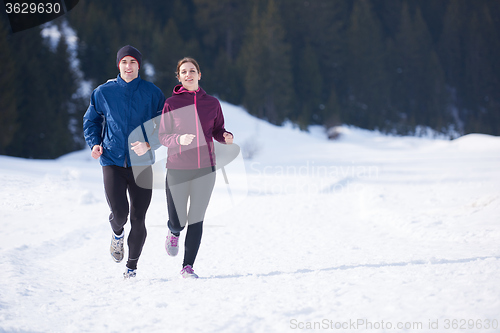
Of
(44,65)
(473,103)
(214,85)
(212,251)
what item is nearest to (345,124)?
(214,85)

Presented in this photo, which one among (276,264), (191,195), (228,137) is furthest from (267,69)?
(191,195)

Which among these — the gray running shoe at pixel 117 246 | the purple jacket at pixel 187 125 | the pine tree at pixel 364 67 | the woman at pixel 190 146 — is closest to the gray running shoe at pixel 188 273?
the woman at pixel 190 146

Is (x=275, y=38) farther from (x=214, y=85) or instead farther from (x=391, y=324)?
(x=391, y=324)

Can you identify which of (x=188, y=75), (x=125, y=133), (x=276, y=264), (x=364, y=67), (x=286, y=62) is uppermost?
(x=364, y=67)

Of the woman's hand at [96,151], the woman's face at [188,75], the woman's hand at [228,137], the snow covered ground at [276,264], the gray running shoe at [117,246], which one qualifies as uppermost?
the woman's face at [188,75]

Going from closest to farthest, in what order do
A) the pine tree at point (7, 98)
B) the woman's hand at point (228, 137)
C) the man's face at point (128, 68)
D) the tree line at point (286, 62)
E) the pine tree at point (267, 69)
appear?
1. the man's face at point (128, 68)
2. the woman's hand at point (228, 137)
3. the pine tree at point (7, 98)
4. the tree line at point (286, 62)
5. the pine tree at point (267, 69)

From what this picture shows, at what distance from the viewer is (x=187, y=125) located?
3.15m

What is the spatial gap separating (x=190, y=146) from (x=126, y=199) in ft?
2.06

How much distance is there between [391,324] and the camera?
2211mm

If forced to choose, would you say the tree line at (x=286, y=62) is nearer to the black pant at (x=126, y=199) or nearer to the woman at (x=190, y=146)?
the black pant at (x=126, y=199)

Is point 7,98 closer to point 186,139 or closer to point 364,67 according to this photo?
point 186,139

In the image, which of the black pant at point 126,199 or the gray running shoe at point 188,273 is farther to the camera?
the gray running shoe at point 188,273

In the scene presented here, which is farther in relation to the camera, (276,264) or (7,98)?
(7,98)

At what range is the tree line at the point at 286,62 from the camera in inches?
680
